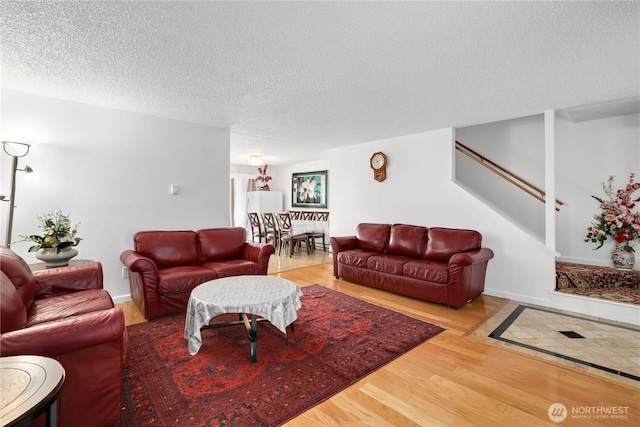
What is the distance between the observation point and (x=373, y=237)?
463cm

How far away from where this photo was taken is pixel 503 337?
8.70 feet

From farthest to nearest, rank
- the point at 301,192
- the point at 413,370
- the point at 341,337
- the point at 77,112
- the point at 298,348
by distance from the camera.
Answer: the point at 301,192 < the point at 77,112 < the point at 341,337 < the point at 298,348 < the point at 413,370

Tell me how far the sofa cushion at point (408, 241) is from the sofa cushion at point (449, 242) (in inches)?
4.5

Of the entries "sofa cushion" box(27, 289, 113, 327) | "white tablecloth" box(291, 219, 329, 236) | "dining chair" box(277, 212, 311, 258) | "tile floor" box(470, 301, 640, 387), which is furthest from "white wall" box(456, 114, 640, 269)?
"sofa cushion" box(27, 289, 113, 327)

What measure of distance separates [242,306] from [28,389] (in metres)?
1.34

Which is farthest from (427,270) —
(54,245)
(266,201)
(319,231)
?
(266,201)

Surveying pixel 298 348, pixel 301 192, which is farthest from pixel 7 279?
pixel 301 192

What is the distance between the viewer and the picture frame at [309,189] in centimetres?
774

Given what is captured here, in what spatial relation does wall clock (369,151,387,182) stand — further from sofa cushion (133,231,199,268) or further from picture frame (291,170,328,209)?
sofa cushion (133,231,199,268)

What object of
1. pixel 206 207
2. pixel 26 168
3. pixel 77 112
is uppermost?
pixel 77 112

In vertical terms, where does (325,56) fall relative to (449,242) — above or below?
above

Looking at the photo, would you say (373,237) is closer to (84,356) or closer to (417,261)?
(417,261)

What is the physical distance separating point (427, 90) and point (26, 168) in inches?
166

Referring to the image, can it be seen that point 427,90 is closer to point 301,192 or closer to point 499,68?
point 499,68
